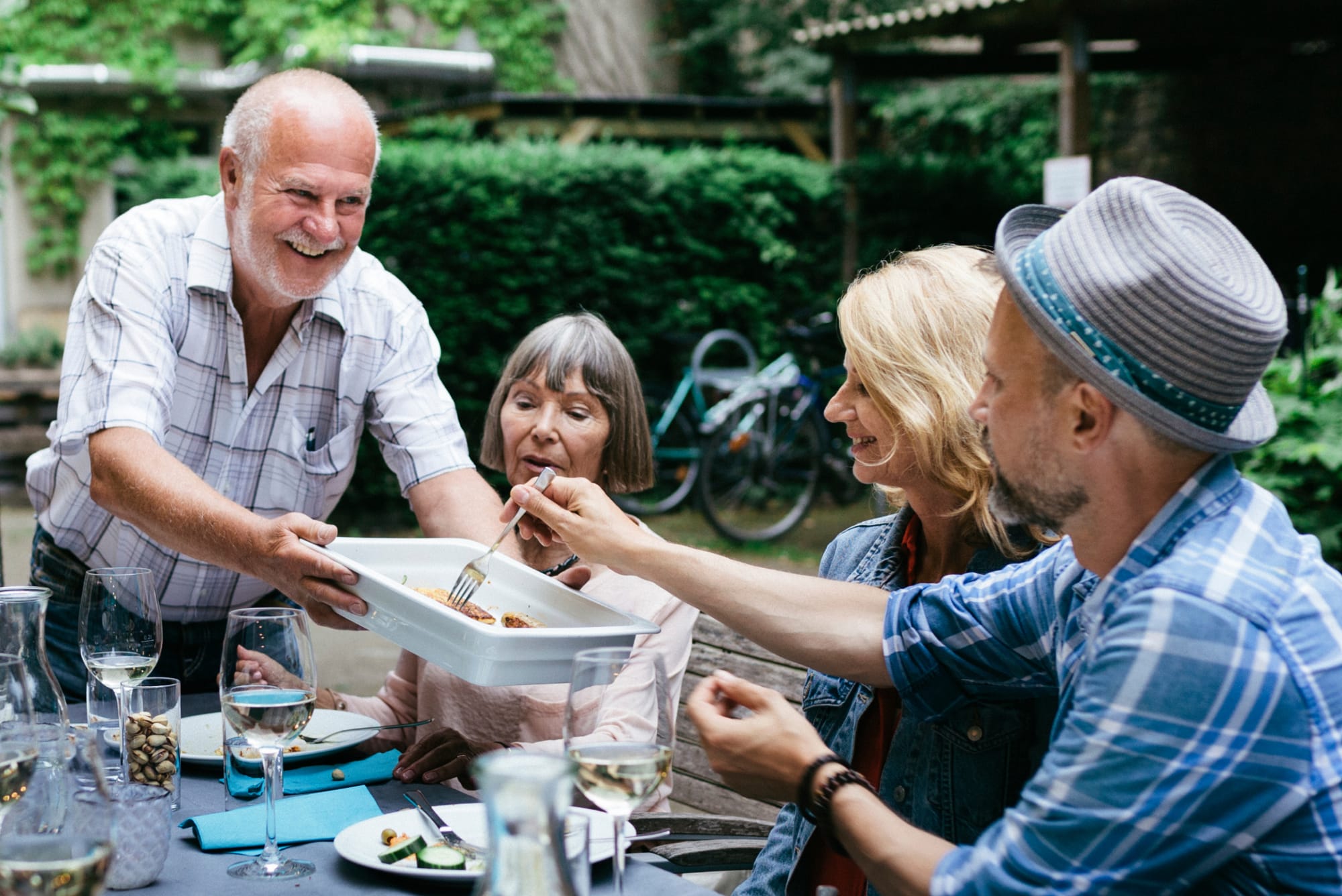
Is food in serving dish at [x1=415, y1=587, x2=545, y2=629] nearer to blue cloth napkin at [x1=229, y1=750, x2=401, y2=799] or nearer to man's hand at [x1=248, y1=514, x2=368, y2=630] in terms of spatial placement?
man's hand at [x1=248, y1=514, x2=368, y2=630]

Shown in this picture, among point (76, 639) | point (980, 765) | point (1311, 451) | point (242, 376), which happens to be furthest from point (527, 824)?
point (1311, 451)

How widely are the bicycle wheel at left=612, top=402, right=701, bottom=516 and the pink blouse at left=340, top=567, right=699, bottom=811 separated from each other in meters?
6.65

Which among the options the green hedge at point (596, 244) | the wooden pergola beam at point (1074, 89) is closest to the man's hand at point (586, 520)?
the green hedge at point (596, 244)

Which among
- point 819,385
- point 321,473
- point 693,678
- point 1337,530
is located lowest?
point 819,385

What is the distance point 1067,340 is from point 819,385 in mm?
7856

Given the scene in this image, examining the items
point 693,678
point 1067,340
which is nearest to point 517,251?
point 693,678

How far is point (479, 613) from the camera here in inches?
83.2

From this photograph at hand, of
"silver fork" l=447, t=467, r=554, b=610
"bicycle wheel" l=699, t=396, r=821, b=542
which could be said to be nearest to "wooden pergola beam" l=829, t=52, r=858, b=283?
"bicycle wheel" l=699, t=396, r=821, b=542

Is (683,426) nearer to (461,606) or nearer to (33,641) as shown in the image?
(461,606)

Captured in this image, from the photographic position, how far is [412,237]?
29.9 feet

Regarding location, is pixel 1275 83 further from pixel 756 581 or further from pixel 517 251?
pixel 756 581

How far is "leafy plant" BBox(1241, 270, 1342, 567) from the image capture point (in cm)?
447

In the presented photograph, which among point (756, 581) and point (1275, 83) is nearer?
point (756, 581)

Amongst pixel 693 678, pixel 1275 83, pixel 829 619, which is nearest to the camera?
pixel 829 619
